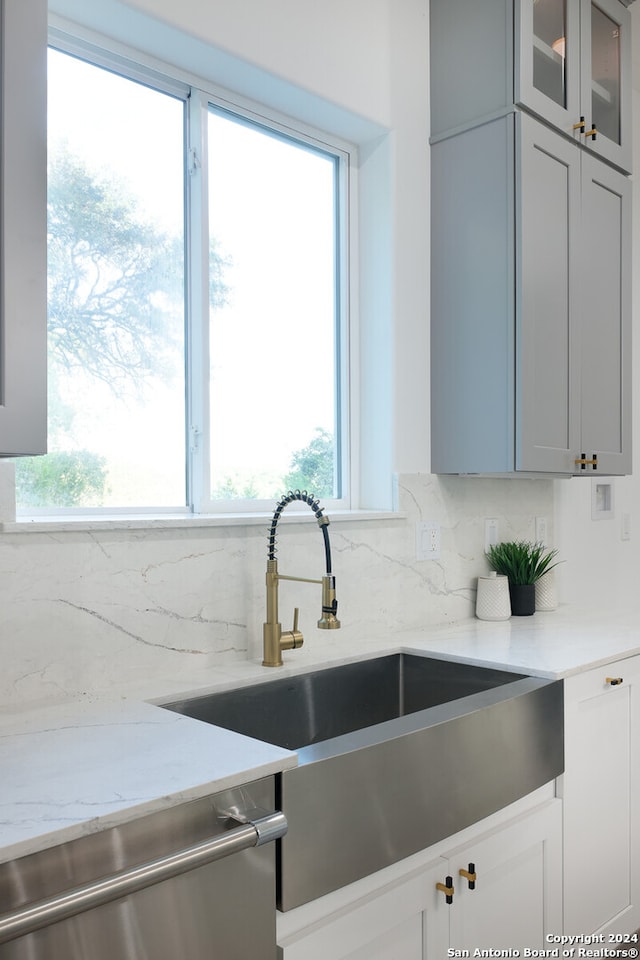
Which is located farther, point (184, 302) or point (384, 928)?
point (184, 302)

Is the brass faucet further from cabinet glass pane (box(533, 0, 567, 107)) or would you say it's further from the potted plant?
cabinet glass pane (box(533, 0, 567, 107))

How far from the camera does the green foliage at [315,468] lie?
2.26 m

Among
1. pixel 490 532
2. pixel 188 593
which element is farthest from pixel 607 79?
pixel 188 593

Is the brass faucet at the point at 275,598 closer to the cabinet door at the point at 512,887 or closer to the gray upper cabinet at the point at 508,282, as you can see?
the cabinet door at the point at 512,887

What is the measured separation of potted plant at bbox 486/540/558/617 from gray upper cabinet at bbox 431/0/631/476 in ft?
1.05

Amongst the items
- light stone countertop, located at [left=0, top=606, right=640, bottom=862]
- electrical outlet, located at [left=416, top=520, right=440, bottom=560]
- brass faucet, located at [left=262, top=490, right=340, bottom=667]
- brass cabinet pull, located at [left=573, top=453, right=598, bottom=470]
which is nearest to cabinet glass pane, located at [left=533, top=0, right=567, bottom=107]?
brass cabinet pull, located at [left=573, top=453, right=598, bottom=470]

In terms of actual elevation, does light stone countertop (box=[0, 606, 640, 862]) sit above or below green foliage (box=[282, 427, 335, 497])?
below

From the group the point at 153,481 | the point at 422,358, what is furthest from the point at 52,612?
the point at 422,358

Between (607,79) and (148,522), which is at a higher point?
(607,79)

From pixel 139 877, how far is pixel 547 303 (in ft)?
6.25

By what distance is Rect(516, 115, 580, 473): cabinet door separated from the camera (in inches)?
88.7

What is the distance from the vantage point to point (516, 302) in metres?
2.26

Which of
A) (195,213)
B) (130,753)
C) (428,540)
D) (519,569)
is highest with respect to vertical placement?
(195,213)

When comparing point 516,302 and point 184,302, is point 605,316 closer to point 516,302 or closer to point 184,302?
point 516,302
